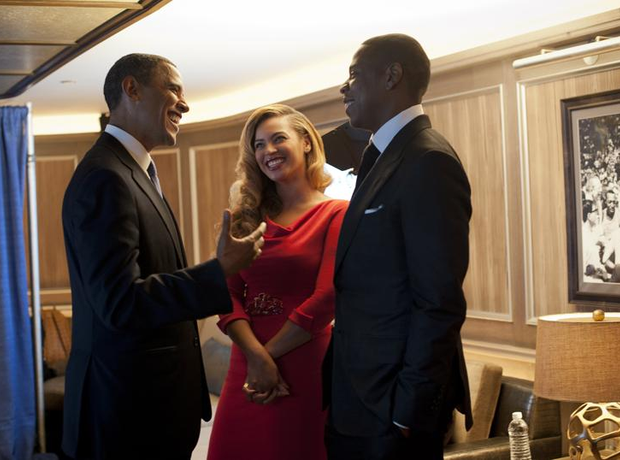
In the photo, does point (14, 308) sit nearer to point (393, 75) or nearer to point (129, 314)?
point (129, 314)

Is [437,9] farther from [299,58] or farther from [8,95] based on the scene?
[8,95]

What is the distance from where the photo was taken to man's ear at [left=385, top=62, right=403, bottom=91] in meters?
2.03

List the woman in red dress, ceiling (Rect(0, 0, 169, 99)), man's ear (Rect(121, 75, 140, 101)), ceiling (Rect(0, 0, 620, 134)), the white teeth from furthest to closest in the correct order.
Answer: ceiling (Rect(0, 0, 620, 134))
ceiling (Rect(0, 0, 169, 99))
the white teeth
the woman in red dress
man's ear (Rect(121, 75, 140, 101))

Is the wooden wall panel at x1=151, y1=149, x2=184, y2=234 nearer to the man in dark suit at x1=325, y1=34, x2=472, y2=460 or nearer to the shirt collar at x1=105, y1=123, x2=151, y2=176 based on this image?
the shirt collar at x1=105, y1=123, x2=151, y2=176

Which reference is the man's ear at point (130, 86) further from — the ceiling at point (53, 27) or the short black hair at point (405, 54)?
the ceiling at point (53, 27)

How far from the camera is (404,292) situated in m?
1.90

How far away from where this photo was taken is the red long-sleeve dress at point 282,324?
256 cm

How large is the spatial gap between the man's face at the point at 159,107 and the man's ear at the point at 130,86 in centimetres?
2

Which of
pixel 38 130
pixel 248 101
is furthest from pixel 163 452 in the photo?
pixel 38 130

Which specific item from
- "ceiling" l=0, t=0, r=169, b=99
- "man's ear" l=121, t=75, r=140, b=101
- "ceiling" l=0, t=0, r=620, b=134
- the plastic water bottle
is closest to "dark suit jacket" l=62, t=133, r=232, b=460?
"man's ear" l=121, t=75, r=140, b=101

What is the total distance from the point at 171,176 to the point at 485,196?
14.4 feet

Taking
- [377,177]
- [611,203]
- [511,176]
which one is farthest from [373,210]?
[511,176]

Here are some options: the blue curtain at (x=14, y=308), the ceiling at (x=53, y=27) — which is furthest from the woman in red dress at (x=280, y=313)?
the blue curtain at (x=14, y=308)

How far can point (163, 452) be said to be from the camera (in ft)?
6.89
